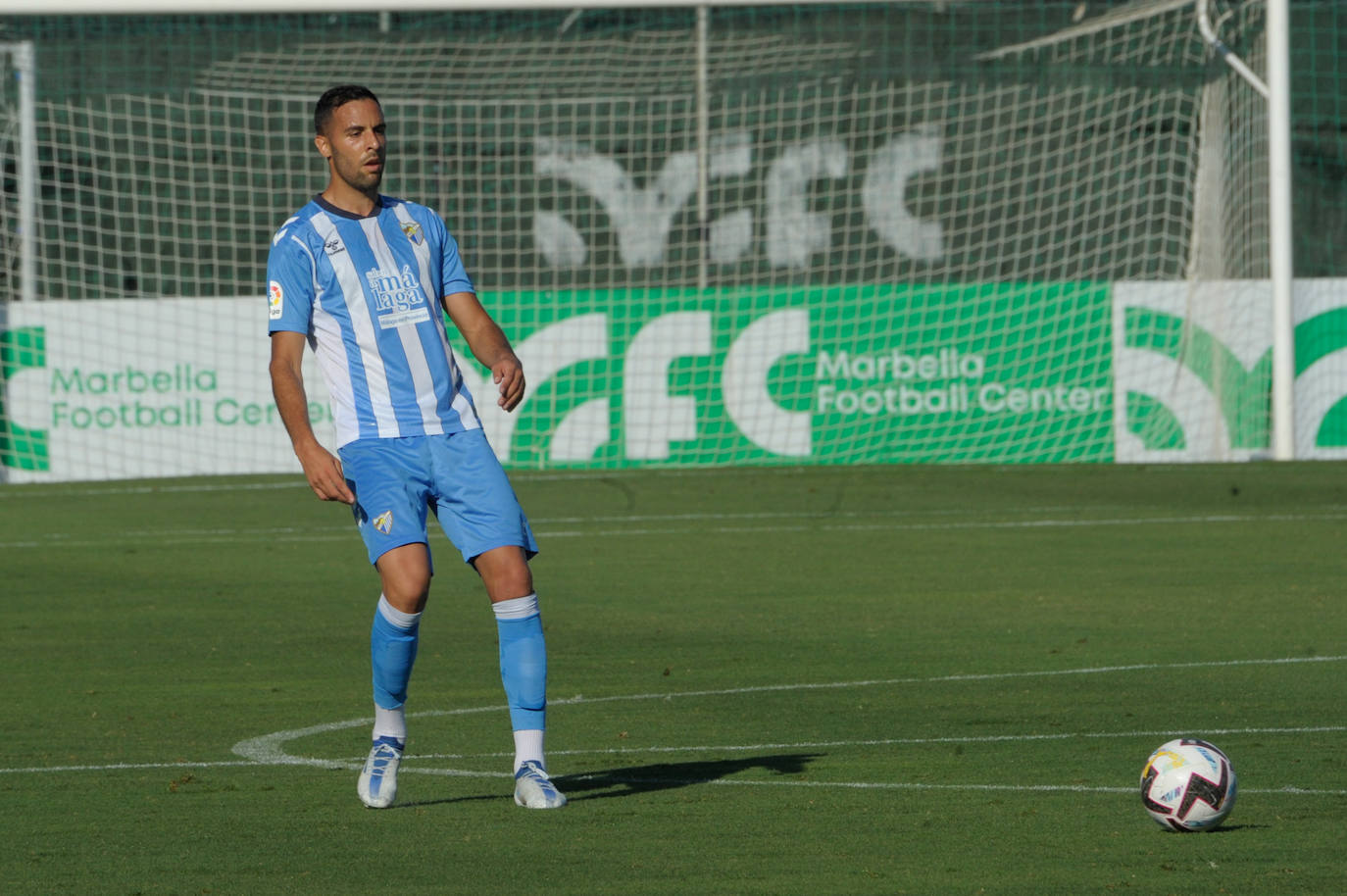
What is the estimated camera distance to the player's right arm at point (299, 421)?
5.39 meters

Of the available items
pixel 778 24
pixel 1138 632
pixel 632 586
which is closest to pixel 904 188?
pixel 778 24

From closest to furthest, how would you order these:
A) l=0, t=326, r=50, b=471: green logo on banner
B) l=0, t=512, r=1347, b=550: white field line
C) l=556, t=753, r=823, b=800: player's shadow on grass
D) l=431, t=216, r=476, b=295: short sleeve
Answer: l=556, t=753, r=823, b=800: player's shadow on grass, l=431, t=216, r=476, b=295: short sleeve, l=0, t=512, r=1347, b=550: white field line, l=0, t=326, r=50, b=471: green logo on banner

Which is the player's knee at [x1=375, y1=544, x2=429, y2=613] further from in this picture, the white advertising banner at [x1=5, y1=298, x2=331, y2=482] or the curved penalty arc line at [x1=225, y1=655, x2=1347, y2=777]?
the white advertising banner at [x1=5, y1=298, x2=331, y2=482]

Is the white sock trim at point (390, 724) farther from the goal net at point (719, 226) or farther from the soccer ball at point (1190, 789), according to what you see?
the goal net at point (719, 226)

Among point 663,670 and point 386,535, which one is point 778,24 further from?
point 386,535

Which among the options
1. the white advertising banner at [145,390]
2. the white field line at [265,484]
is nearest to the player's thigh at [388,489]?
the white field line at [265,484]

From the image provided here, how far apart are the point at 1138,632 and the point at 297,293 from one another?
4.79 meters

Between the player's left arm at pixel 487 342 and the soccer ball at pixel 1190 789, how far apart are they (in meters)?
1.96

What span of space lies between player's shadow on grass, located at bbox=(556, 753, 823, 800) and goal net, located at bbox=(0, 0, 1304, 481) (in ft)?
39.6

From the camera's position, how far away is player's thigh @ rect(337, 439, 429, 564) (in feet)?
18.0

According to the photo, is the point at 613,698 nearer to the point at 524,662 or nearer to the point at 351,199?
the point at 524,662

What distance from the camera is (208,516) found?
49.4 feet

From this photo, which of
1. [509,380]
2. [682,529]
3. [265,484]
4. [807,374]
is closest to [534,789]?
[509,380]

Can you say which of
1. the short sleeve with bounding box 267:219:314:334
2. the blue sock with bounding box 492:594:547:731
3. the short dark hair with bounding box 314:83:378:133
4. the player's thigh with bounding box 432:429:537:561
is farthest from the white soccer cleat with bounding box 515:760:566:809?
the short dark hair with bounding box 314:83:378:133
